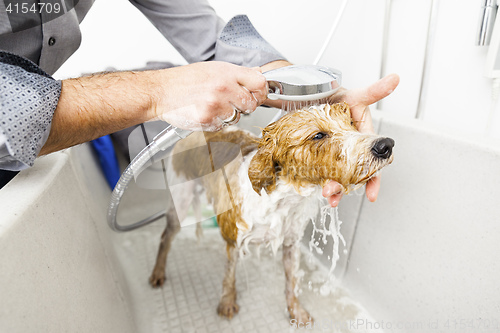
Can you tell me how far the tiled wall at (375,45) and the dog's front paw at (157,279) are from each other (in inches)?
39.3

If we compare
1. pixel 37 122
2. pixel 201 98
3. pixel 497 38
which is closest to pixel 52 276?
pixel 37 122

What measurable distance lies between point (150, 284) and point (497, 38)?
1.68 metres

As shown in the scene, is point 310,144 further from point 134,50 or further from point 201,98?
point 134,50

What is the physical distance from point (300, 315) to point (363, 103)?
2.86ft

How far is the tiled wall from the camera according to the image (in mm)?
1193

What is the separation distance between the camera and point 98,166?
1.55 meters

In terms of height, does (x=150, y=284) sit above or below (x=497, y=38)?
below

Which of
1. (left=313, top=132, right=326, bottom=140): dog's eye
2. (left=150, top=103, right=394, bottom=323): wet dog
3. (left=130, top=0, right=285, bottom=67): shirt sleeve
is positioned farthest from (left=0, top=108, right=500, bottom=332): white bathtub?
(left=130, top=0, right=285, bottom=67): shirt sleeve

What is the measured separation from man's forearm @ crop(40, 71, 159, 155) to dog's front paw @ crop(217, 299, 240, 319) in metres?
0.92

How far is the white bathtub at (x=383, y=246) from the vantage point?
0.57 meters

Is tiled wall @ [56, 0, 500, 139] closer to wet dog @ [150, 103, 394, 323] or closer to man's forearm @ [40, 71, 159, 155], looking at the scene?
wet dog @ [150, 103, 394, 323]

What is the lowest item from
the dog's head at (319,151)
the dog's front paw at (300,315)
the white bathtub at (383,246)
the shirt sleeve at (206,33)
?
the dog's front paw at (300,315)

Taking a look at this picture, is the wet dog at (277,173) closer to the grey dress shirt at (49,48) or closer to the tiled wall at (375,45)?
the grey dress shirt at (49,48)

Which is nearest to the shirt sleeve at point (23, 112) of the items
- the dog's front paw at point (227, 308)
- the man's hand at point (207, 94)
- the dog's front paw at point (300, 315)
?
the man's hand at point (207, 94)
